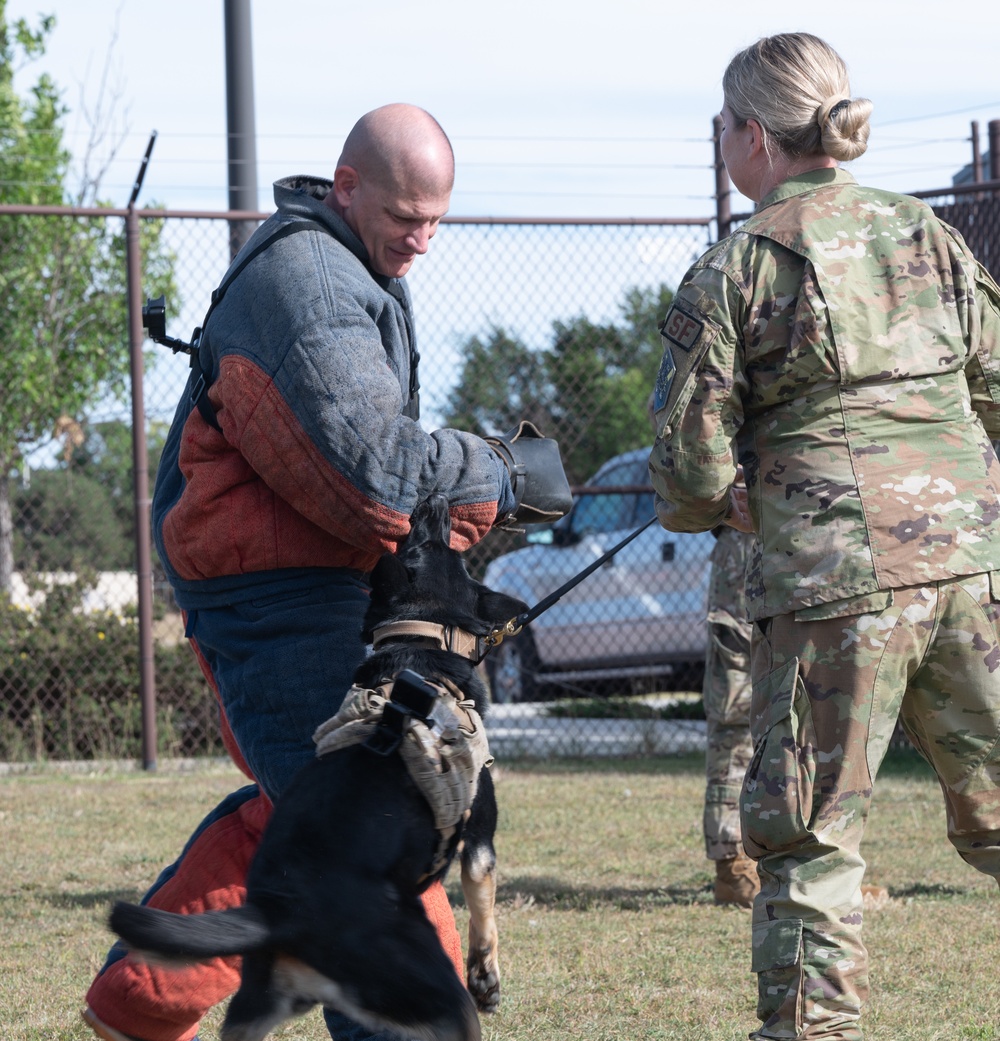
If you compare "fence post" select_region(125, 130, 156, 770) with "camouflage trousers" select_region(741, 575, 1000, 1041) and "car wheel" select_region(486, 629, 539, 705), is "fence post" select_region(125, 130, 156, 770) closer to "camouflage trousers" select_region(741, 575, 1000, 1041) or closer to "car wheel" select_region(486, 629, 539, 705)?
"car wheel" select_region(486, 629, 539, 705)

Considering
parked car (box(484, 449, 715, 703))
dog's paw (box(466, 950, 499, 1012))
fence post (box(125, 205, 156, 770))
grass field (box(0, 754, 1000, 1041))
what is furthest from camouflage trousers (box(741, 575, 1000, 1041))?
parked car (box(484, 449, 715, 703))

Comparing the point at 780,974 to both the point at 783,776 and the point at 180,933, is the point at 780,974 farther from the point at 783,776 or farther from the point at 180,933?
the point at 180,933

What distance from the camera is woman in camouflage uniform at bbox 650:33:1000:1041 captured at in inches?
92.7

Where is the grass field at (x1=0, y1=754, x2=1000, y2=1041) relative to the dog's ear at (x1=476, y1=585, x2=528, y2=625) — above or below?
below

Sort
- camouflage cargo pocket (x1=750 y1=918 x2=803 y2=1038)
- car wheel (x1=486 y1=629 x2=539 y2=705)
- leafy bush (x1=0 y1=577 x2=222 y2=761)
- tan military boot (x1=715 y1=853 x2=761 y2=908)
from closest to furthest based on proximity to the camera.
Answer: camouflage cargo pocket (x1=750 y1=918 x2=803 y2=1038) → tan military boot (x1=715 y1=853 x2=761 y2=908) → leafy bush (x1=0 y1=577 x2=222 y2=761) → car wheel (x1=486 y1=629 x2=539 y2=705)

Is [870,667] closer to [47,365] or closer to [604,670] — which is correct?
[604,670]

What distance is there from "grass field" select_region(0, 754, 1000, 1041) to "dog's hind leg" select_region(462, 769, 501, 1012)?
0.60 meters

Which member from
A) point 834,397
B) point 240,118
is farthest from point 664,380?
point 240,118

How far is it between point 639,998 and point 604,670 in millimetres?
5905

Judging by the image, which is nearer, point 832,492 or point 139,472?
point 832,492

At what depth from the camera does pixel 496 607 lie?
2.72 m

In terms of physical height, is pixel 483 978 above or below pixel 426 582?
below

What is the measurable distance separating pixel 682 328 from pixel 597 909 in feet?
9.24

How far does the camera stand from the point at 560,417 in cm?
934
